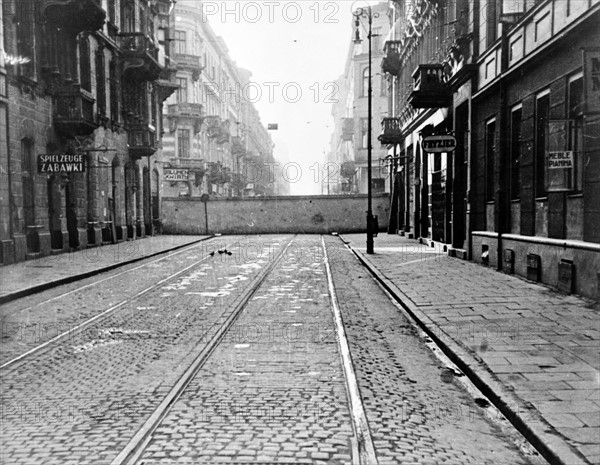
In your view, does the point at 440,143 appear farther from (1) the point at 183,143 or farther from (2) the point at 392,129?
(1) the point at 183,143

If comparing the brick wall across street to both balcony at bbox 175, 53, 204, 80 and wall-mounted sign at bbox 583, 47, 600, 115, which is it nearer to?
balcony at bbox 175, 53, 204, 80

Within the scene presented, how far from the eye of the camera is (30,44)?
19.5 meters

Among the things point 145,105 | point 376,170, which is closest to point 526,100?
point 145,105

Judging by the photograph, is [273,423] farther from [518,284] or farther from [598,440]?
[518,284]

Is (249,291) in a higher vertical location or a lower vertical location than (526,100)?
lower

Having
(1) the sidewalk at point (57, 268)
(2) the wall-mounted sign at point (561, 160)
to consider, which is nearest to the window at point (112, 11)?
(1) the sidewalk at point (57, 268)

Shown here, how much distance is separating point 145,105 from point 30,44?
14.9 m

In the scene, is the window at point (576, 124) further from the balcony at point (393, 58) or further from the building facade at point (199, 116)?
the building facade at point (199, 116)

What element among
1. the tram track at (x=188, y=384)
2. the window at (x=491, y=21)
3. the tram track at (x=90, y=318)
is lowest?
the tram track at (x=90, y=318)

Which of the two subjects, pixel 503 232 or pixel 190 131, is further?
pixel 190 131

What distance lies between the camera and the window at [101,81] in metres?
26.6

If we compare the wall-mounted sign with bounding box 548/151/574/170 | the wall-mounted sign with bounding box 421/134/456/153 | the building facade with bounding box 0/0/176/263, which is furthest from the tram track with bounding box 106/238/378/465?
the building facade with bounding box 0/0/176/263

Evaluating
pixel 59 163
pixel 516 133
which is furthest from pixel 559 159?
pixel 59 163

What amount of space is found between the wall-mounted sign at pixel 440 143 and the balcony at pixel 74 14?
1281 centimetres
